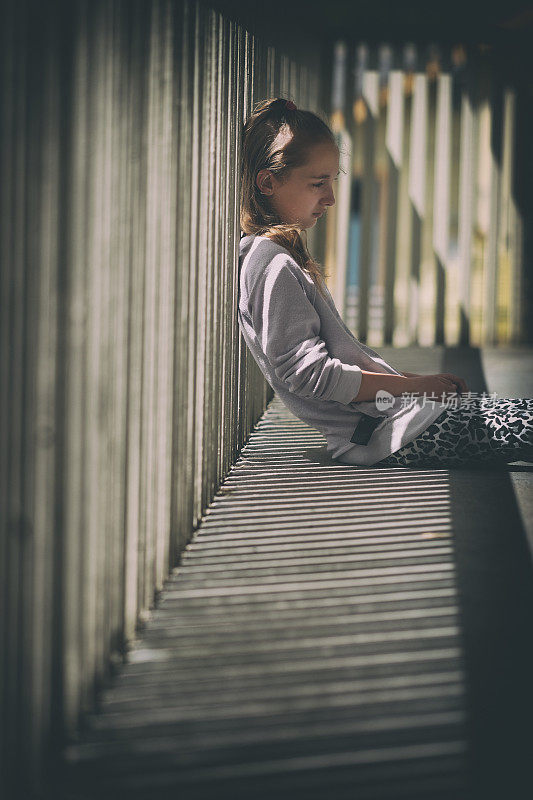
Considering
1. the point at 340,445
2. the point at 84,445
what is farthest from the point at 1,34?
the point at 340,445

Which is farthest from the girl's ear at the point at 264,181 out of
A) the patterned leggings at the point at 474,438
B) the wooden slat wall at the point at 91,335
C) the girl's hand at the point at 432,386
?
the patterned leggings at the point at 474,438

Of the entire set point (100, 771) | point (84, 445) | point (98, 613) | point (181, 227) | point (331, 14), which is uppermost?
point (331, 14)

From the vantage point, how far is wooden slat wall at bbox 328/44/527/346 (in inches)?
281

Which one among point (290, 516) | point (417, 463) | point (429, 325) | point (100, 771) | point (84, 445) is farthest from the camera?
point (429, 325)

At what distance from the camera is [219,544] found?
6.90 ft

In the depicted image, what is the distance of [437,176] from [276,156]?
499 cm

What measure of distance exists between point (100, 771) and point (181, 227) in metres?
1.20

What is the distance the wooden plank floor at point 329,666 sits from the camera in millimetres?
1188

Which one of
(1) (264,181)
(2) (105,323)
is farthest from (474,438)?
(2) (105,323)

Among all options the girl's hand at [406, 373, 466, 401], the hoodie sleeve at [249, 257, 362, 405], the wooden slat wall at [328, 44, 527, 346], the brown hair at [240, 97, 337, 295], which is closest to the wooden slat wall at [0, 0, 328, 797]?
the hoodie sleeve at [249, 257, 362, 405]

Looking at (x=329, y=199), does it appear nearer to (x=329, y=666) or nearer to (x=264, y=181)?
(x=264, y=181)

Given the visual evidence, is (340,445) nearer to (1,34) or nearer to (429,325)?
(1,34)

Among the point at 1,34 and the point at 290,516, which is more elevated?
A: the point at 1,34

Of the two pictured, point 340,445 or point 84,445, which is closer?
point 84,445
